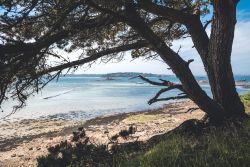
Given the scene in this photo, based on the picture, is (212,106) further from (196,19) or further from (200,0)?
(200,0)

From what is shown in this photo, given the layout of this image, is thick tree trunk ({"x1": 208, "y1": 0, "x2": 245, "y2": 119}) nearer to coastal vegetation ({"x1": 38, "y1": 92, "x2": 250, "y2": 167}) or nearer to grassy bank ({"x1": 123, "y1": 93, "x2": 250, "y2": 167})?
coastal vegetation ({"x1": 38, "y1": 92, "x2": 250, "y2": 167})

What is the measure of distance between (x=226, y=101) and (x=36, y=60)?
4.29m

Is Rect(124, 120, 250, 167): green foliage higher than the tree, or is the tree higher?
the tree

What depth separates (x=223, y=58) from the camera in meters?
7.73

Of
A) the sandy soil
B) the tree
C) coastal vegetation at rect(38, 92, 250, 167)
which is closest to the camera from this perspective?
coastal vegetation at rect(38, 92, 250, 167)

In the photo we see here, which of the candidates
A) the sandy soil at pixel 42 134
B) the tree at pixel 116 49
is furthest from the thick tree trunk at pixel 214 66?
the sandy soil at pixel 42 134

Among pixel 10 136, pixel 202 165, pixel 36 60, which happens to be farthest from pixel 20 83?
pixel 10 136

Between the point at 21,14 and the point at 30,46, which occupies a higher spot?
the point at 21,14

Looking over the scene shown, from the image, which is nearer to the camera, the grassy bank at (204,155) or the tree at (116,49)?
the grassy bank at (204,155)

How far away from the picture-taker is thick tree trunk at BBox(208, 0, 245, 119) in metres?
7.36

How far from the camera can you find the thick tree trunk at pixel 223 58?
7355 millimetres

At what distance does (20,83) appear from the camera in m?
7.28

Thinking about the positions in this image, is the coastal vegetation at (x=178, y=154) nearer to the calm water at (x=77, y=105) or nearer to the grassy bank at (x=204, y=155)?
the grassy bank at (x=204, y=155)

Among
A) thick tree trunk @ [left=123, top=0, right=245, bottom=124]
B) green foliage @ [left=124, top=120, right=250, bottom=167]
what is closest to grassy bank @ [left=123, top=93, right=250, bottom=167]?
green foliage @ [left=124, top=120, right=250, bottom=167]
